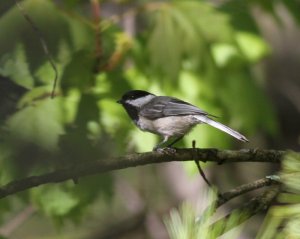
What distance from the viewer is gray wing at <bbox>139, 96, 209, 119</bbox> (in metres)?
1.68

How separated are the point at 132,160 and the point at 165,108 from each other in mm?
618

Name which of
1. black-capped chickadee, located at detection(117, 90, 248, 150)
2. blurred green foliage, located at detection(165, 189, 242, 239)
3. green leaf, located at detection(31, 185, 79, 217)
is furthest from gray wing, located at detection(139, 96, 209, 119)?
blurred green foliage, located at detection(165, 189, 242, 239)

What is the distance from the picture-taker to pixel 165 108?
69.1 inches

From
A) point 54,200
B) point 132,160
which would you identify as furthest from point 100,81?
point 132,160

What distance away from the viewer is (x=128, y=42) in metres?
1.98

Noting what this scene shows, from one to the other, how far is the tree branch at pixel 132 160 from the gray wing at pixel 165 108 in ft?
1.28

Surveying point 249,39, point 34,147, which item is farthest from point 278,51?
point 34,147

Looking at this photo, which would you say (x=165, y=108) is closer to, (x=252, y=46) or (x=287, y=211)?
(x=252, y=46)

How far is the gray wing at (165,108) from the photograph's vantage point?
5.50ft

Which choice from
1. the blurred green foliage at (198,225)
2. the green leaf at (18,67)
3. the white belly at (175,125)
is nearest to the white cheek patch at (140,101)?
the white belly at (175,125)

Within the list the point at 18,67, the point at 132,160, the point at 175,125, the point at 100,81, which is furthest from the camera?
the point at 100,81

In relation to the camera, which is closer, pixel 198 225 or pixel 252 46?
pixel 198 225

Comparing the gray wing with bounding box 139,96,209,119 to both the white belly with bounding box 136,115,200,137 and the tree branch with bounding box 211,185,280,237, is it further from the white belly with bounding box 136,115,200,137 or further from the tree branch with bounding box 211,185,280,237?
the tree branch with bounding box 211,185,280,237

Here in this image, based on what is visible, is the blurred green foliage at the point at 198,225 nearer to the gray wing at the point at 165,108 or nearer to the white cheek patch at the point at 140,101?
the gray wing at the point at 165,108
